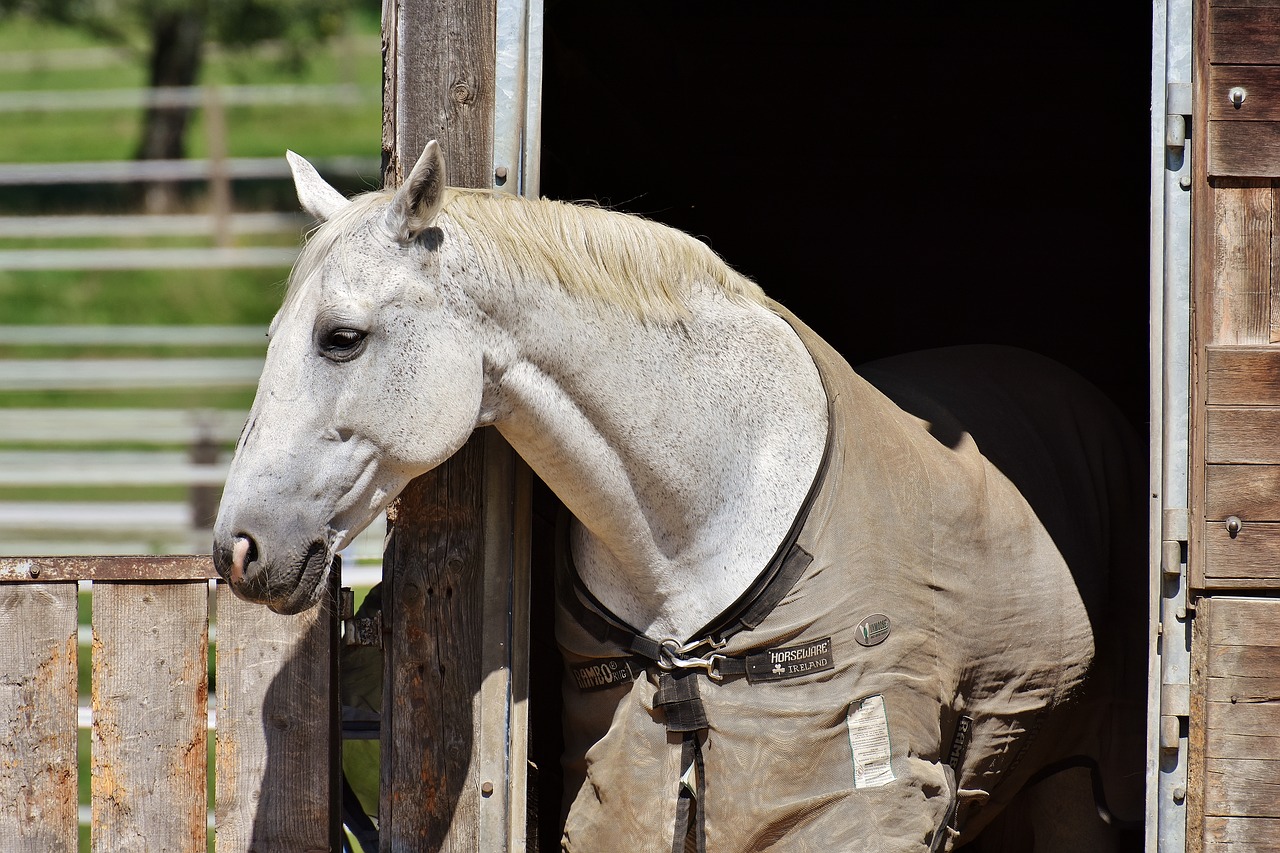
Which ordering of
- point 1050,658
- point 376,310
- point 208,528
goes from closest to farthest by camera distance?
point 376,310 < point 1050,658 < point 208,528

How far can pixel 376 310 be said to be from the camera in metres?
2.19

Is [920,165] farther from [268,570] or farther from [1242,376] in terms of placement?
[268,570]

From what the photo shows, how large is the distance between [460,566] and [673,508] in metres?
0.48

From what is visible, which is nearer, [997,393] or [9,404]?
[997,393]

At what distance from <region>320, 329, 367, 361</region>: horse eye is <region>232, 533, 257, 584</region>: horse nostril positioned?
0.34 meters

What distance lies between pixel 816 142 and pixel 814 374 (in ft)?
8.17

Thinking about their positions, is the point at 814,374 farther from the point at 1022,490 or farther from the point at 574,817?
the point at 574,817

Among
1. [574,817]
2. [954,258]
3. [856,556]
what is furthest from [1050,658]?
[954,258]

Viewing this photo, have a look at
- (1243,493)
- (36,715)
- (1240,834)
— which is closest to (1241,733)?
(1240,834)

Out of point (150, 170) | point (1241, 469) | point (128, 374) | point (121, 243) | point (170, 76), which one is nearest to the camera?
point (1241, 469)

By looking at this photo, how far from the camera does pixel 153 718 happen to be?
2.63m

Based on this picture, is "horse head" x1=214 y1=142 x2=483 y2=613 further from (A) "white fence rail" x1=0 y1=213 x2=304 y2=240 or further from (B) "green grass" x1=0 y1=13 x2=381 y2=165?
(B) "green grass" x1=0 y1=13 x2=381 y2=165

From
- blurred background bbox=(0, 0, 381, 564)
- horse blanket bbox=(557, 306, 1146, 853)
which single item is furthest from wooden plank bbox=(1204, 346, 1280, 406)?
blurred background bbox=(0, 0, 381, 564)

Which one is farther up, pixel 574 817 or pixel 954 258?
pixel 954 258
